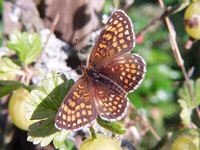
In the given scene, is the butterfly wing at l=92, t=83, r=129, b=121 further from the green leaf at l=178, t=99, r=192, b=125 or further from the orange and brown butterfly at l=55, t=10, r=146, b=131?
the green leaf at l=178, t=99, r=192, b=125

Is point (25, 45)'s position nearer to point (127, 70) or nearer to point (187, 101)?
point (127, 70)

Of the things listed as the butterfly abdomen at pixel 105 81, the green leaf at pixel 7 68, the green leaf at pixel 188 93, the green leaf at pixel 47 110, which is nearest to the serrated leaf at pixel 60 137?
the green leaf at pixel 47 110

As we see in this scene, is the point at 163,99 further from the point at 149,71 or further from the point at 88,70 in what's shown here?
the point at 88,70

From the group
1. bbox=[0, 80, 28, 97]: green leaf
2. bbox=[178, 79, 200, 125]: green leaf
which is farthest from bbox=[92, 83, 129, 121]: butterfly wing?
bbox=[178, 79, 200, 125]: green leaf

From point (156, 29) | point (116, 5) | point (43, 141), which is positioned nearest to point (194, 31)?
point (116, 5)

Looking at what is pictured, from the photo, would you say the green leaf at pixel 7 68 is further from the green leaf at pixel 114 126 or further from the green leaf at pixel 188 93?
the green leaf at pixel 188 93

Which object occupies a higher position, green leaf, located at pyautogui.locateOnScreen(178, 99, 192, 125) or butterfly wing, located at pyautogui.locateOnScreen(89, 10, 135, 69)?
butterfly wing, located at pyautogui.locateOnScreen(89, 10, 135, 69)

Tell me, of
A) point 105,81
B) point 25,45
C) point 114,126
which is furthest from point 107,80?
point 25,45
